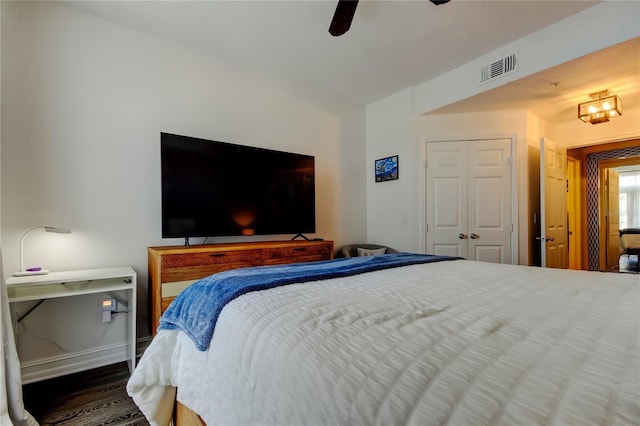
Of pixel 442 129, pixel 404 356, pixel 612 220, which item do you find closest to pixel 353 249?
pixel 442 129

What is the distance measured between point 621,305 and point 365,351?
3.28 feet

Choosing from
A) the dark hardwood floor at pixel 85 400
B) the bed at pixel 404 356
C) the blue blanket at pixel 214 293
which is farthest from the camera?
the dark hardwood floor at pixel 85 400

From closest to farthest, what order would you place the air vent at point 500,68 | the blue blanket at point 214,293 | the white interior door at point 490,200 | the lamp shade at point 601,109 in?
the blue blanket at point 214,293
the air vent at point 500,68
the lamp shade at point 601,109
the white interior door at point 490,200

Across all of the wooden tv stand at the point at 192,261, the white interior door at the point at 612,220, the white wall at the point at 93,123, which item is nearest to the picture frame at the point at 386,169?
the wooden tv stand at the point at 192,261

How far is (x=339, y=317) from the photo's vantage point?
0.83 meters

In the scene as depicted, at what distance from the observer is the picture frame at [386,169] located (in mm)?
3729

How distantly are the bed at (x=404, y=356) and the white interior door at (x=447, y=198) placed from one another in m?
2.20

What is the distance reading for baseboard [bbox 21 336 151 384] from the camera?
1974 mm

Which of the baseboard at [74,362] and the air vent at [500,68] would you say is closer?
the baseboard at [74,362]

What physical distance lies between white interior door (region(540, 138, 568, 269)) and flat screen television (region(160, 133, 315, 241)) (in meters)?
2.59

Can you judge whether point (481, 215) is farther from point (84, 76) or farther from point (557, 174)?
point (84, 76)

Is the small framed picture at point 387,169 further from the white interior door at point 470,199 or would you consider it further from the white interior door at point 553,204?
the white interior door at point 553,204

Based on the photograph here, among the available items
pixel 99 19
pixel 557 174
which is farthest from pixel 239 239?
pixel 557 174

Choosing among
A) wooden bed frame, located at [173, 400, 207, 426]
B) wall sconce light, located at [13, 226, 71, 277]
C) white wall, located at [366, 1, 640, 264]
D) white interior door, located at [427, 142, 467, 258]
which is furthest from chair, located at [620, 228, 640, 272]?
wall sconce light, located at [13, 226, 71, 277]
